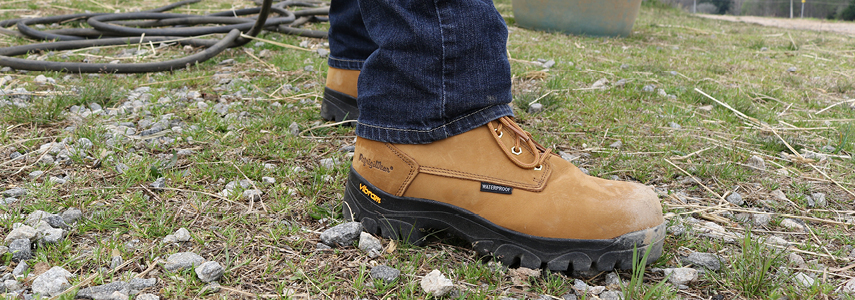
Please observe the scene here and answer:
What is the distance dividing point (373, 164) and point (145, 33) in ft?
10.1

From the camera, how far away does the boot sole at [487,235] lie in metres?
1.22

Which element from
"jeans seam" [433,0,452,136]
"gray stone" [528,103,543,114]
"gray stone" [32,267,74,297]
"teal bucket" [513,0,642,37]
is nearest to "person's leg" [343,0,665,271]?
"jeans seam" [433,0,452,136]

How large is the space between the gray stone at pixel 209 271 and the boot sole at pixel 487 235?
1.31 ft

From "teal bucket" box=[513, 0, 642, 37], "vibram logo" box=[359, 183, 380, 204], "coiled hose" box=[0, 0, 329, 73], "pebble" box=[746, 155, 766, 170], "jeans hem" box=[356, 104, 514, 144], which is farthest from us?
"teal bucket" box=[513, 0, 642, 37]

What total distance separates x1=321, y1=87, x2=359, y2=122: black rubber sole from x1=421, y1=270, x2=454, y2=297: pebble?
1.17 m

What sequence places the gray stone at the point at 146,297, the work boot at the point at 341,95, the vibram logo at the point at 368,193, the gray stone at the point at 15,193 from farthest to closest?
the work boot at the point at 341,95, the gray stone at the point at 15,193, the vibram logo at the point at 368,193, the gray stone at the point at 146,297

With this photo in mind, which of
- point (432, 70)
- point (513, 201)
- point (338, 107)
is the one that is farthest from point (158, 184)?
point (513, 201)

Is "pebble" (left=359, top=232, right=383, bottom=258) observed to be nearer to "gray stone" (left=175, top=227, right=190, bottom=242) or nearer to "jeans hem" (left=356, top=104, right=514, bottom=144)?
"jeans hem" (left=356, top=104, right=514, bottom=144)

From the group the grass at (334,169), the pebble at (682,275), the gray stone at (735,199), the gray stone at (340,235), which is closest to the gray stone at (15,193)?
the grass at (334,169)

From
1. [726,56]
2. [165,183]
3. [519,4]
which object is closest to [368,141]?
[165,183]

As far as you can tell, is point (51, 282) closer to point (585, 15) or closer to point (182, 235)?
point (182, 235)

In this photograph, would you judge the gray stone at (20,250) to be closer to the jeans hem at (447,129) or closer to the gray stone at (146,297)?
the gray stone at (146,297)

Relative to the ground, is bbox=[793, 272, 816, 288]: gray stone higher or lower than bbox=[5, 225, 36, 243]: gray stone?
lower

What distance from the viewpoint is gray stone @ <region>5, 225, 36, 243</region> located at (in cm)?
122
